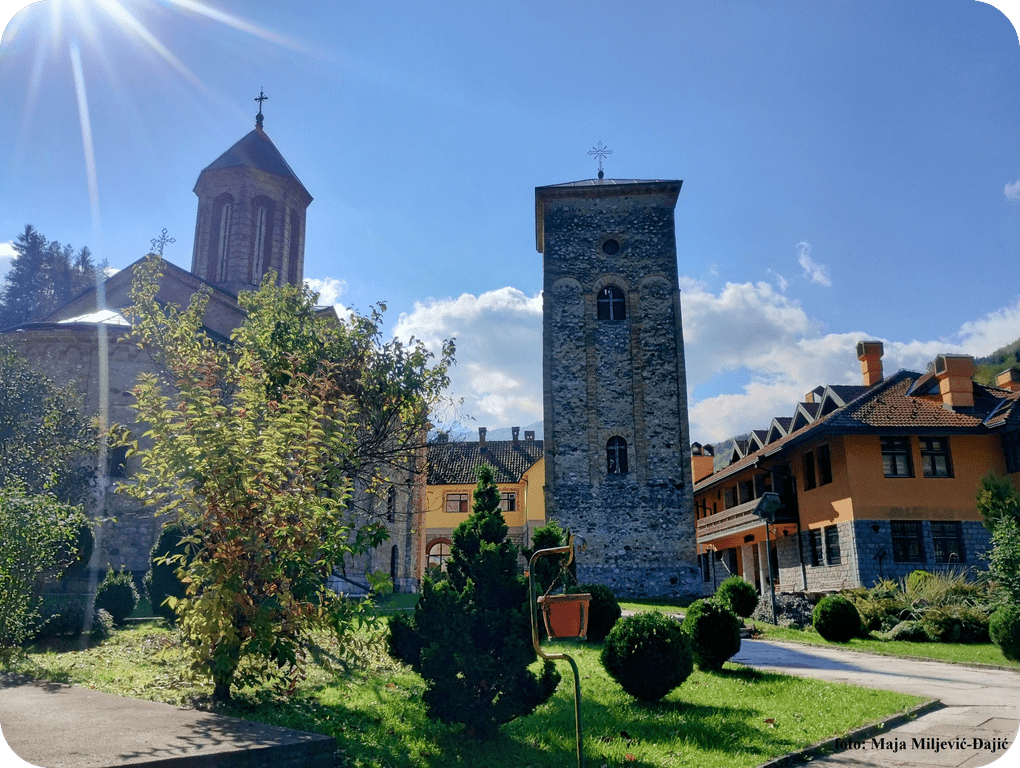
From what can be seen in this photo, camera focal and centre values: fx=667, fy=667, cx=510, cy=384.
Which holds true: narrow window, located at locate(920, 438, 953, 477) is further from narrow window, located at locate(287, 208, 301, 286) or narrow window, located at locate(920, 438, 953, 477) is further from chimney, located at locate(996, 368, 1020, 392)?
narrow window, located at locate(287, 208, 301, 286)

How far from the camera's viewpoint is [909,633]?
45.5ft

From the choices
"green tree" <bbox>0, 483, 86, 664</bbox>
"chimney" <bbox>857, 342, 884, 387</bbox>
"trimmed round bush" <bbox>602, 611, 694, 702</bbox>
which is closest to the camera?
"trimmed round bush" <bbox>602, 611, 694, 702</bbox>

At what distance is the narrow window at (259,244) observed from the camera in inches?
1089

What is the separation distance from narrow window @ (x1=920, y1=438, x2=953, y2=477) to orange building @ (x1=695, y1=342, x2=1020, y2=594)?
0.02m

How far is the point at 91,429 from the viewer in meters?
16.0

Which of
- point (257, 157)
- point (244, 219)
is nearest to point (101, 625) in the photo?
point (244, 219)

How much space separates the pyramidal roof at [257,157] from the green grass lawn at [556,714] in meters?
23.5

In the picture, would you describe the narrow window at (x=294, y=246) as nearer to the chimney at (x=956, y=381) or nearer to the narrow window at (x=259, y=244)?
the narrow window at (x=259, y=244)

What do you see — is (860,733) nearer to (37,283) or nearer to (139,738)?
(139,738)

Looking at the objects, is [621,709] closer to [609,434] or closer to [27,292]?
[609,434]

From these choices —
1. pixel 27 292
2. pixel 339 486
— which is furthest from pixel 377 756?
pixel 27 292

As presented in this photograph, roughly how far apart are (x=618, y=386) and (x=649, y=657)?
18.0 meters

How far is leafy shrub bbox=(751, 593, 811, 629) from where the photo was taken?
16.8m

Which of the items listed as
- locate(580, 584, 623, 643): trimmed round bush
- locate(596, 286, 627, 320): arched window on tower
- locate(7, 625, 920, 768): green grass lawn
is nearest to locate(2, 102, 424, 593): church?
locate(580, 584, 623, 643): trimmed round bush
